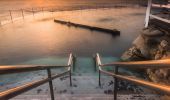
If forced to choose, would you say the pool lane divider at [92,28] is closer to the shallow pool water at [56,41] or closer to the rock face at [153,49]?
the shallow pool water at [56,41]

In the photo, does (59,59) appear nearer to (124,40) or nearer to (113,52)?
(113,52)

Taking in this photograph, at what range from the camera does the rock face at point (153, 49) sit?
8702mm

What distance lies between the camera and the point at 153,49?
35.7 feet

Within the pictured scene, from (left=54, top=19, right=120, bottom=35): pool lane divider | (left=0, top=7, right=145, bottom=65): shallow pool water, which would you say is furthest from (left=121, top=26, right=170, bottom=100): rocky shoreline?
(left=54, top=19, right=120, bottom=35): pool lane divider

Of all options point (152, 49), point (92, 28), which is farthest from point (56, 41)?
point (152, 49)

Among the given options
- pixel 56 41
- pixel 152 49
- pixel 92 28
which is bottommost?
pixel 56 41

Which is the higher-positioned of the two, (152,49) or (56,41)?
(152,49)

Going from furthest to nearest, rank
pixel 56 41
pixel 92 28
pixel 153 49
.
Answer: pixel 92 28
pixel 56 41
pixel 153 49

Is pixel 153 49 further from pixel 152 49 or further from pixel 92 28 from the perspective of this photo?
pixel 92 28

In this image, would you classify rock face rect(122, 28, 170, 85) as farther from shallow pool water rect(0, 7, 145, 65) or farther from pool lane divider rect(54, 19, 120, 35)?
pool lane divider rect(54, 19, 120, 35)

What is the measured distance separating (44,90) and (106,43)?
39.9ft

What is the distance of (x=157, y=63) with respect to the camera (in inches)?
50.1

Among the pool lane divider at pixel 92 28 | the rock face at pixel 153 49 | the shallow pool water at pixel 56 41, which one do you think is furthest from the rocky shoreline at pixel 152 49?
the pool lane divider at pixel 92 28

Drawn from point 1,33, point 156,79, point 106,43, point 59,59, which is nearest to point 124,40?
point 106,43
